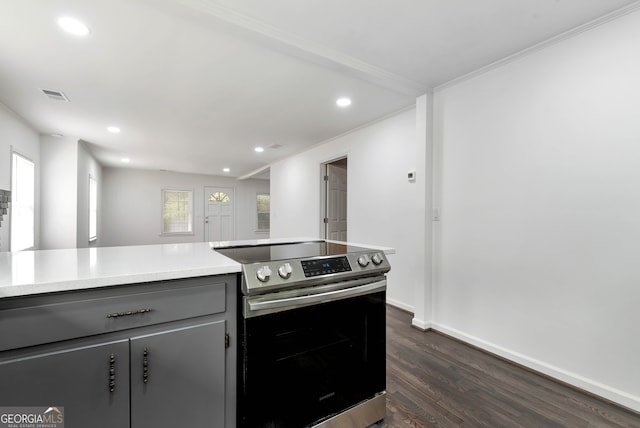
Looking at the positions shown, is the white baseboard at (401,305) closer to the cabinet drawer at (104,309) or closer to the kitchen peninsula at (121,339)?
the kitchen peninsula at (121,339)

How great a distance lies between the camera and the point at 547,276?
6.83 feet

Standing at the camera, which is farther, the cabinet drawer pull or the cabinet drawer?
the cabinet drawer pull

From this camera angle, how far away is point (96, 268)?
43.4 inches

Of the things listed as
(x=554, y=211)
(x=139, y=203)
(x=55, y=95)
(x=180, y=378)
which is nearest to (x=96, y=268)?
(x=180, y=378)

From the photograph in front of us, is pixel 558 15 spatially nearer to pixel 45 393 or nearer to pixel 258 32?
pixel 258 32

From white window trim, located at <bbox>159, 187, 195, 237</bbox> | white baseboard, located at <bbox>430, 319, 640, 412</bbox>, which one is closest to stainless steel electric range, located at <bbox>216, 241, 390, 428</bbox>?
white baseboard, located at <bbox>430, 319, 640, 412</bbox>

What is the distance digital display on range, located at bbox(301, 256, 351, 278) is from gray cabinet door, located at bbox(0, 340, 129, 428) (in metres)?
0.75

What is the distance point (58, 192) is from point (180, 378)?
4927 mm

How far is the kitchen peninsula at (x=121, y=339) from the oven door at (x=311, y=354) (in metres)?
0.11

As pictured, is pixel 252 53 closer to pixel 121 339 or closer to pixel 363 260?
pixel 363 260

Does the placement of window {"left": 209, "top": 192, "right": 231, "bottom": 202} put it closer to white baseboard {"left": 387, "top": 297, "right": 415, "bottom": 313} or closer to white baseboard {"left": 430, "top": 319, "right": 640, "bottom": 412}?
white baseboard {"left": 387, "top": 297, "right": 415, "bottom": 313}

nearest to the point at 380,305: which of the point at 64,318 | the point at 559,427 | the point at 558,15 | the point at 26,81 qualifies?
the point at 559,427

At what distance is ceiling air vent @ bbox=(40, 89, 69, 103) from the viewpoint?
289cm

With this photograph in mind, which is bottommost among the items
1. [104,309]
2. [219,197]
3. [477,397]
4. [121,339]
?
[477,397]
